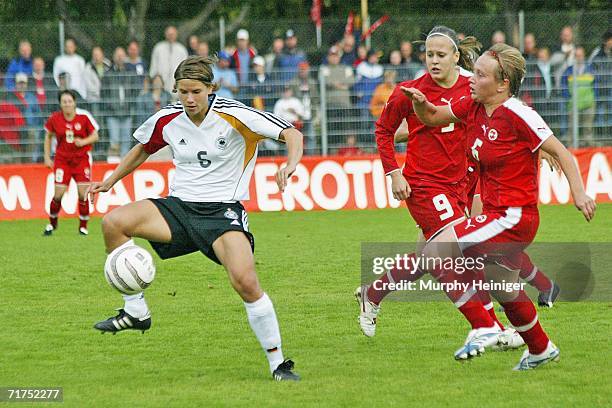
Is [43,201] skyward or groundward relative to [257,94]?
groundward

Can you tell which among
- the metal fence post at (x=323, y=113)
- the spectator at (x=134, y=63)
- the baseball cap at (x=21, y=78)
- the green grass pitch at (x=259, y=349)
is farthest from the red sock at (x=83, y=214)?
the metal fence post at (x=323, y=113)

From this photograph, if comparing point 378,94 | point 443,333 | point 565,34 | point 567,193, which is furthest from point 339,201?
point 443,333

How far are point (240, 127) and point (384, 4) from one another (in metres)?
19.2

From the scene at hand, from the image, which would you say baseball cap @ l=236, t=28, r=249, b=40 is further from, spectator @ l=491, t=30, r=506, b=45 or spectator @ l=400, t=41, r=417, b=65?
spectator @ l=491, t=30, r=506, b=45

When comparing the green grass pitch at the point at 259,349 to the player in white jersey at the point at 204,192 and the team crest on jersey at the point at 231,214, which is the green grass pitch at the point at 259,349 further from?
the team crest on jersey at the point at 231,214

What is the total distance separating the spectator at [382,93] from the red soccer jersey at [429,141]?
38.8 ft

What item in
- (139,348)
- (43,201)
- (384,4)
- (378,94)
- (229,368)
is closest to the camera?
(229,368)

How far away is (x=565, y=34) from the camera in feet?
68.8

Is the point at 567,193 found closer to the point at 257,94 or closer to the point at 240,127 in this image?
the point at 257,94

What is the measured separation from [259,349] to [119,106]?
41.0 feet

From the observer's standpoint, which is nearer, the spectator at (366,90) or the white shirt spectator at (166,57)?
the spectator at (366,90)

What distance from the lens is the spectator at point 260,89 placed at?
1983 cm

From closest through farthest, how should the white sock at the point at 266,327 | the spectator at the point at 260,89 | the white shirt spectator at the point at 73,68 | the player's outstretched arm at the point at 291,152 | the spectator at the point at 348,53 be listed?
the player's outstretched arm at the point at 291,152 → the white sock at the point at 266,327 → the white shirt spectator at the point at 73,68 → the spectator at the point at 260,89 → the spectator at the point at 348,53

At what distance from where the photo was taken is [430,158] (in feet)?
25.8
